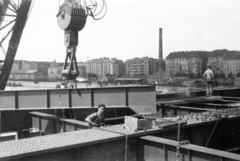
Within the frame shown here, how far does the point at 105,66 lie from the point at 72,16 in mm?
127328

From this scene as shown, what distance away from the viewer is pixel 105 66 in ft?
451

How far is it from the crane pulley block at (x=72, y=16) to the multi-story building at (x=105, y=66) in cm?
12274

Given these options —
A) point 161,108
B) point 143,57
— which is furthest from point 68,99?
point 143,57

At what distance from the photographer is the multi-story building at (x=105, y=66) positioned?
13625cm

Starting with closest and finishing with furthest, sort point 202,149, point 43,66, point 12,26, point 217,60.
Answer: point 202,149, point 12,26, point 217,60, point 43,66

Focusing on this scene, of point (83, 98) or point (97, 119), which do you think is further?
point (83, 98)

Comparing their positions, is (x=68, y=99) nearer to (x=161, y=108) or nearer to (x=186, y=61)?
(x=161, y=108)

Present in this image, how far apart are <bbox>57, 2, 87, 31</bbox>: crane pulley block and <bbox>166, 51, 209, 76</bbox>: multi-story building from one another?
344 feet

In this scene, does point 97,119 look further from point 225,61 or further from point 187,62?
point 225,61

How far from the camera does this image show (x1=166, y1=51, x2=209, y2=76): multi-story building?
372 feet

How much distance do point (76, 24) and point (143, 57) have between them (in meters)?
121

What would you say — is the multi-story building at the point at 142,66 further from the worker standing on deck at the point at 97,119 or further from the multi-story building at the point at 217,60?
the worker standing on deck at the point at 97,119

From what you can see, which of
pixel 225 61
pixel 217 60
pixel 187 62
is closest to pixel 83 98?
pixel 187 62

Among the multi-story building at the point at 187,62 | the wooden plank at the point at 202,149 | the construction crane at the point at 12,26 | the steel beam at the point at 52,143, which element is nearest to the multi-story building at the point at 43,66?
the multi-story building at the point at 187,62
